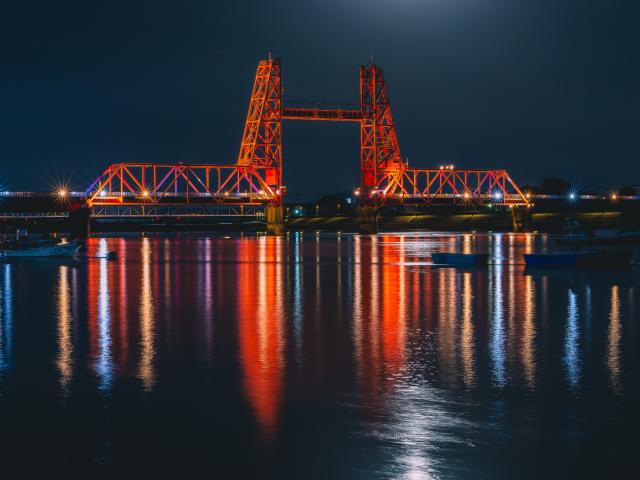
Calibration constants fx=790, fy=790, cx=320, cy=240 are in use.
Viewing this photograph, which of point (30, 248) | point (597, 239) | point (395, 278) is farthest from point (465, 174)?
point (395, 278)

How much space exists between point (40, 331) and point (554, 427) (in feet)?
39.1

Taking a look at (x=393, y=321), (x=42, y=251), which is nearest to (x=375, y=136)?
(x=42, y=251)

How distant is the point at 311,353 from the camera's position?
46.6ft

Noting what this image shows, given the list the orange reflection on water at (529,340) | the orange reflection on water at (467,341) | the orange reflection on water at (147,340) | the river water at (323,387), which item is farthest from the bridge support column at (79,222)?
the orange reflection on water at (529,340)

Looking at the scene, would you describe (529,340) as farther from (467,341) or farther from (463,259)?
(463,259)

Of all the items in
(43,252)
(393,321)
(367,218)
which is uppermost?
(367,218)

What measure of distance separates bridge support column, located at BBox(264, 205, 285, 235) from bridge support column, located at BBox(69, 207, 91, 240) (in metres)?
26.8

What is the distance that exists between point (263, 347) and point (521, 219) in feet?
451

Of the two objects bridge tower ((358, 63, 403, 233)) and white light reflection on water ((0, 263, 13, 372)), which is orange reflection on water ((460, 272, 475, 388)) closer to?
white light reflection on water ((0, 263, 13, 372))

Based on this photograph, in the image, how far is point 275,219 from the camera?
120m

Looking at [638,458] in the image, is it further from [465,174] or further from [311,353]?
[465,174]

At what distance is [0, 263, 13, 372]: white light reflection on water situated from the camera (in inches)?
535

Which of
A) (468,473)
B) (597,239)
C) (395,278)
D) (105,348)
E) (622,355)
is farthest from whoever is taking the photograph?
(597,239)

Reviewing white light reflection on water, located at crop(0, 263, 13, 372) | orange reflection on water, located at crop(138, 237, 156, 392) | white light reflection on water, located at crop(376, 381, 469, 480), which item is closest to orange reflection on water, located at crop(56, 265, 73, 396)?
white light reflection on water, located at crop(0, 263, 13, 372)
